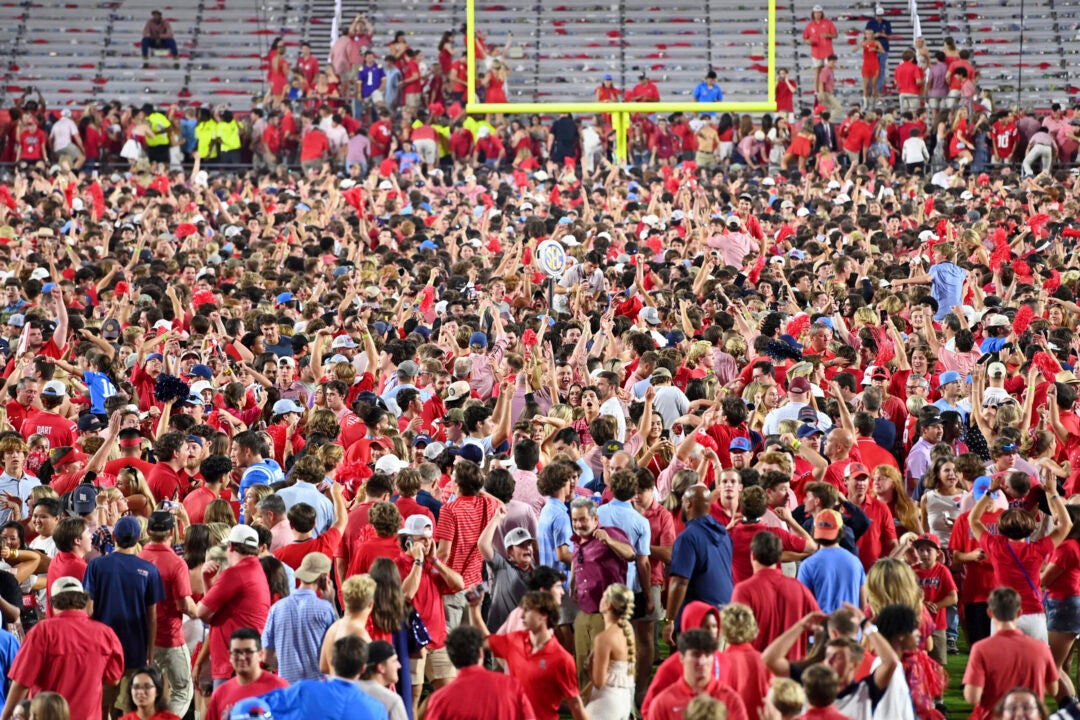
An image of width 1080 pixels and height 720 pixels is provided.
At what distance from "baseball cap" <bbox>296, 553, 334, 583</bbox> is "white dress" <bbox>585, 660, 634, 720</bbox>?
4.40 ft

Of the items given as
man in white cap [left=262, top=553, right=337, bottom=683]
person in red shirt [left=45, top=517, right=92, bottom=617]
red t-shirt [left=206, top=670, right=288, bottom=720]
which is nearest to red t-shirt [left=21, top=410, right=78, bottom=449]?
person in red shirt [left=45, top=517, right=92, bottom=617]

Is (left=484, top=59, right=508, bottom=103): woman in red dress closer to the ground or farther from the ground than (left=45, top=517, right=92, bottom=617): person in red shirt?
farther from the ground

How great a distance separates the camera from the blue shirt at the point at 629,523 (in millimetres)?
8531

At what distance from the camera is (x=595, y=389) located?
36.1 ft

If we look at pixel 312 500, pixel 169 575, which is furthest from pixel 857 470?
pixel 169 575

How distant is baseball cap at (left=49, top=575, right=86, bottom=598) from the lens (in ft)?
24.7

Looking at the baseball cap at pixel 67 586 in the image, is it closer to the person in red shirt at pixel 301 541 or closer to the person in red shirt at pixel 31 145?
the person in red shirt at pixel 301 541

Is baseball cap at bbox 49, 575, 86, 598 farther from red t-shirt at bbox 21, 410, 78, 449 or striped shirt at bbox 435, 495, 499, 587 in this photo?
red t-shirt at bbox 21, 410, 78, 449

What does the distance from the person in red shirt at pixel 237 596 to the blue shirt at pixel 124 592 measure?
0.96 ft

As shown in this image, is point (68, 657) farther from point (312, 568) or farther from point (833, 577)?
point (833, 577)

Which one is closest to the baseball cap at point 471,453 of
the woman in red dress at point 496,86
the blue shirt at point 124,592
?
the blue shirt at point 124,592

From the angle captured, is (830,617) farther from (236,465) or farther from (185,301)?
(185,301)

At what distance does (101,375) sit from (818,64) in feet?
72.6

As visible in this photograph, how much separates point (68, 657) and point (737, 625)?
114 inches
